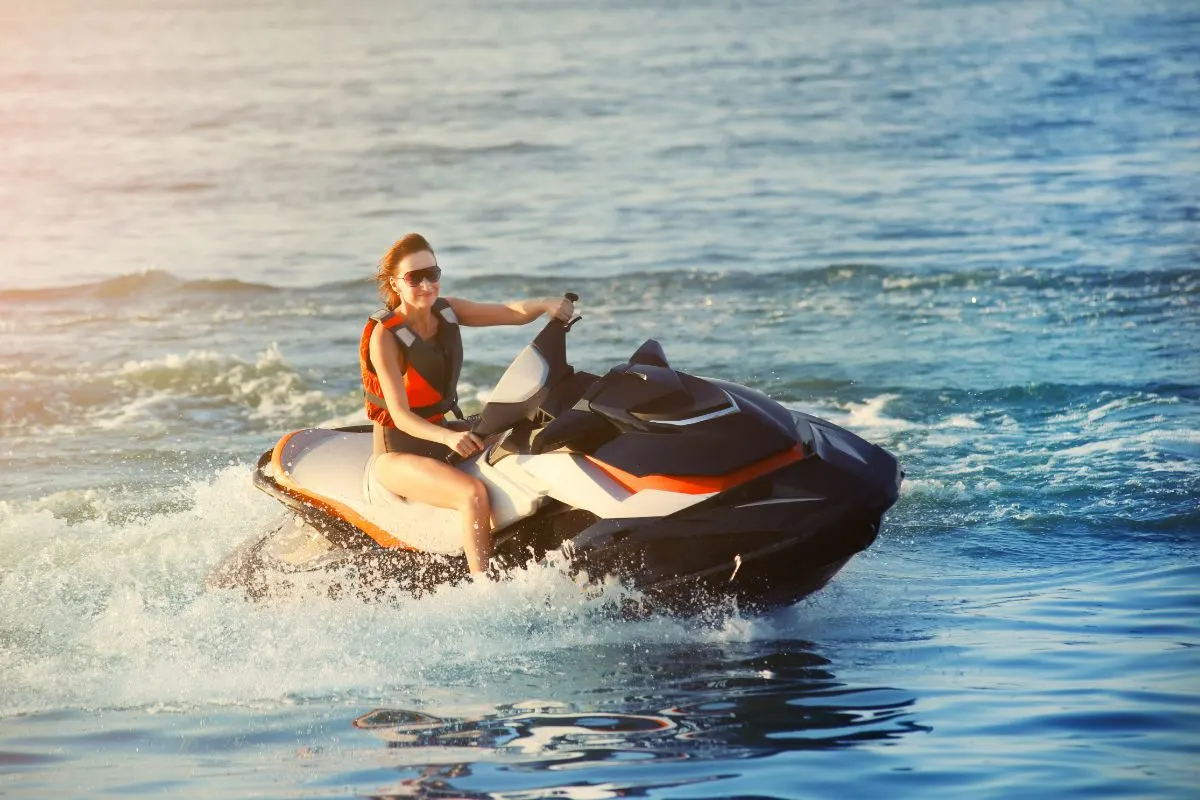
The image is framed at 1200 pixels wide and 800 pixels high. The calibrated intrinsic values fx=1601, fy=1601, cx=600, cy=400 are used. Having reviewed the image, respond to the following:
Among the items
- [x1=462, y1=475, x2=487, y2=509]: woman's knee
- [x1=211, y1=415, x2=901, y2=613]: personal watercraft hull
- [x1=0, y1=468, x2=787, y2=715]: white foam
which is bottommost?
[x1=0, y1=468, x2=787, y2=715]: white foam

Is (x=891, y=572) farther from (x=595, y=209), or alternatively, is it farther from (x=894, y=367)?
(x=595, y=209)

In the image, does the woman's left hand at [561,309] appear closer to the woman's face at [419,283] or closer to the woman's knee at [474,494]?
the woman's face at [419,283]

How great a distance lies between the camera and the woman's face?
6.29 meters

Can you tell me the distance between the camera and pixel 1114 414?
10.5m

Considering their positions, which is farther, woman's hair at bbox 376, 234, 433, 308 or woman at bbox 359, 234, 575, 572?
woman's hair at bbox 376, 234, 433, 308

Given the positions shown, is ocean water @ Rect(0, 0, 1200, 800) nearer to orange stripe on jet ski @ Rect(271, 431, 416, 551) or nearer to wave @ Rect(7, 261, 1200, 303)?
wave @ Rect(7, 261, 1200, 303)

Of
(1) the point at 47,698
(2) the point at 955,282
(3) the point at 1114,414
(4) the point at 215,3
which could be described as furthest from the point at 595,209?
(4) the point at 215,3

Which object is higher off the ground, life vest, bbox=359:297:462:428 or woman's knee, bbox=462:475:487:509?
life vest, bbox=359:297:462:428

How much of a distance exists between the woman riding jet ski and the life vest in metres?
0.04

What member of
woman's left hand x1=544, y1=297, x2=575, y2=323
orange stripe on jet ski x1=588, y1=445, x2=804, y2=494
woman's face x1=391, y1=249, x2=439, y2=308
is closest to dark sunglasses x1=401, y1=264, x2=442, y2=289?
woman's face x1=391, y1=249, x2=439, y2=308

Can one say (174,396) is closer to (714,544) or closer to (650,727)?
(714,544)

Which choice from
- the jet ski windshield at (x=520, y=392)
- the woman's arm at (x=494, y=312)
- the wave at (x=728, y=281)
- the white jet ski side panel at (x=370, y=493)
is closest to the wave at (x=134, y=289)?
the wave at (x=728, y=281)

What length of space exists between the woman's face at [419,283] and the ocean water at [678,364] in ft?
3.80

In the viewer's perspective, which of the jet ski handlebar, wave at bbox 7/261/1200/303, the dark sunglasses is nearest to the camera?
the jet ski handlebar
